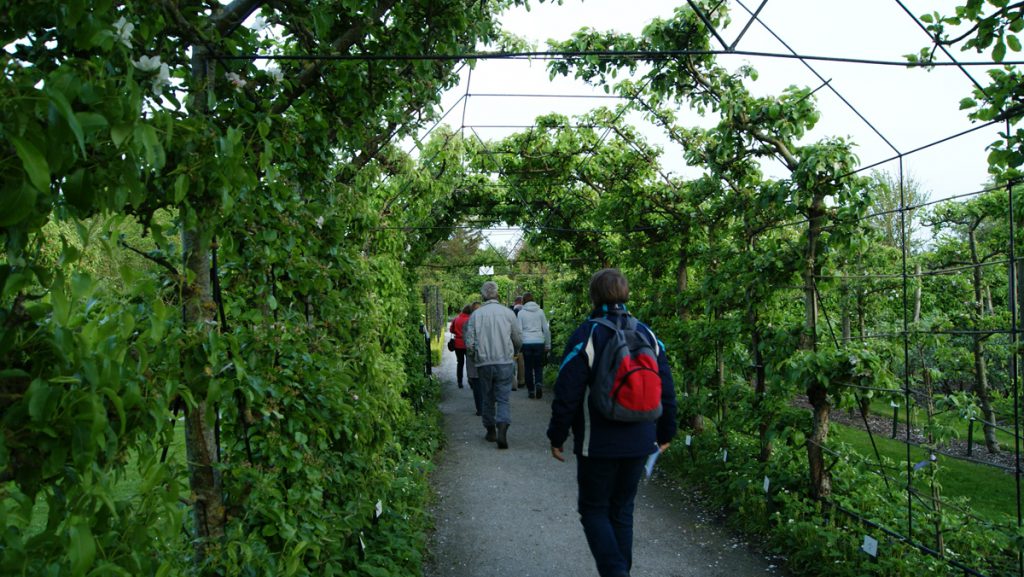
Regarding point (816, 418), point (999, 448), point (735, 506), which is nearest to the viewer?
point (816, 418)

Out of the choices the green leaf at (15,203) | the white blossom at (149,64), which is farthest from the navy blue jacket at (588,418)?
the green leaf at (15,203)

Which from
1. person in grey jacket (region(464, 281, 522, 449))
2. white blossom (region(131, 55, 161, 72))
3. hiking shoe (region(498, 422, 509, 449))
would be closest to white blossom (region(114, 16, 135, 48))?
white blossom (region(131, 55, 161, 72))

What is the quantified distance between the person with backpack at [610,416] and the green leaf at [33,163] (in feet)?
8.46

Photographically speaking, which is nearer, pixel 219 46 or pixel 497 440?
pixel 219 46

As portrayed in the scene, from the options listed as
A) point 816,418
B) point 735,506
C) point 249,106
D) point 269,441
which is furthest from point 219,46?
point 735,506

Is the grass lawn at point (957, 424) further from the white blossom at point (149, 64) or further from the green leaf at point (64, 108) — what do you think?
the green leaf at point (64, 108)

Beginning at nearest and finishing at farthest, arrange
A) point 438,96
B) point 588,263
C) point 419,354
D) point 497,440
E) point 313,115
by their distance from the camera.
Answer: point 313,115, point 438,96, point 497,440, point 419,354, point 588,263

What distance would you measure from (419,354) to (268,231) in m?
8.26

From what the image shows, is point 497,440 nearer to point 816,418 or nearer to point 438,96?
point 816,418

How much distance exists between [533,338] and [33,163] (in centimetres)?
1010

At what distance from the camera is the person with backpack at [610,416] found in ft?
10.5

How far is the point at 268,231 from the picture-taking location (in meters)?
2.71

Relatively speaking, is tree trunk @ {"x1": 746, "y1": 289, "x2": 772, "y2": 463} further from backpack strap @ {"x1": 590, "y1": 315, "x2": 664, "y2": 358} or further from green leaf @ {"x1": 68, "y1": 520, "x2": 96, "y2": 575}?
green leaf @ {"x1": 68, "y1": 520, "x2": 96, "y2": 575}

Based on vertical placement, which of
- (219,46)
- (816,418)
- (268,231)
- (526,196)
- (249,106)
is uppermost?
(526,196)
